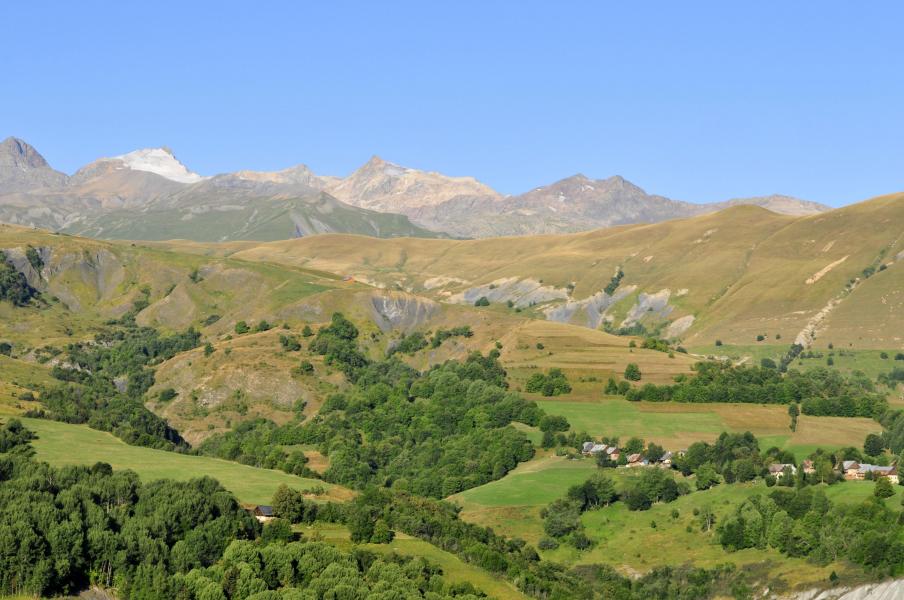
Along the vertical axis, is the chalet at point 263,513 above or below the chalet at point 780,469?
below

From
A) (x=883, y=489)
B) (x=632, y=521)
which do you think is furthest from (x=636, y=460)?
(x=883, y=489)

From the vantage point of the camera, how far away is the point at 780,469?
550 ft

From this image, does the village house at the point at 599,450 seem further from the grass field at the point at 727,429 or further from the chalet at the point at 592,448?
the grass field at the point at 727,429

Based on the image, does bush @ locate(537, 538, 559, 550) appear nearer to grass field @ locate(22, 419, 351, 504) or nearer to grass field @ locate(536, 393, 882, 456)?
grass field @ locate(22, 419, 351, 504)

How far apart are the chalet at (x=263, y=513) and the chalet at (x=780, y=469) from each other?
7227cm

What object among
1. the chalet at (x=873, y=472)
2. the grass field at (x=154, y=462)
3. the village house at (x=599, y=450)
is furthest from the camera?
the village house at (x=599, y=450)

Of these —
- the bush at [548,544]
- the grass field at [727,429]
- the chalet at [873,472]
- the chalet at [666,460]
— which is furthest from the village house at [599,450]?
the chalet at [873,472]

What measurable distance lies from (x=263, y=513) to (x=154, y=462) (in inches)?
1190

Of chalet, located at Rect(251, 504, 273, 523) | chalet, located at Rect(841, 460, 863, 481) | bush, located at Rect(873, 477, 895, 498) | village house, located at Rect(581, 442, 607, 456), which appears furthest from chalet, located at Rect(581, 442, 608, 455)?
chalet, located at Rect(251, 504, 273, 523)

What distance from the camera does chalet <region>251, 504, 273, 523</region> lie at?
127 m

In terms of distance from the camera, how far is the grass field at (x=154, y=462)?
470 feet

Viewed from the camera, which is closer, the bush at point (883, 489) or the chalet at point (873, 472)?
the bush at point (883, 489)

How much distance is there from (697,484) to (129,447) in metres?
81.6

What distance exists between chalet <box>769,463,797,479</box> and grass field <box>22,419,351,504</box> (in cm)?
6016
